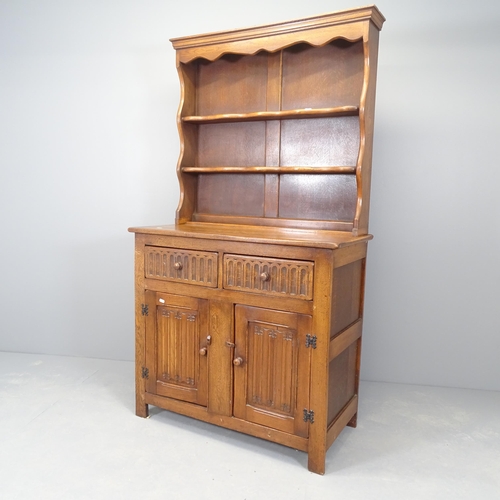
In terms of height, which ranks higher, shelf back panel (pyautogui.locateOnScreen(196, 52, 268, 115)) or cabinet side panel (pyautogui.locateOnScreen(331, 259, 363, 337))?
shelf back panel (pyautogui.locateOnScreen(196, 52, 268, 115))

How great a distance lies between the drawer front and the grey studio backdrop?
115 centimetres

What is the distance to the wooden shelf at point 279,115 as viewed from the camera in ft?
7.93

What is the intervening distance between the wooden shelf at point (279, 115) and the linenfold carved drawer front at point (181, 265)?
837 mm

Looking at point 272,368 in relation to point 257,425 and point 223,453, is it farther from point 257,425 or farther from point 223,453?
point 223,453

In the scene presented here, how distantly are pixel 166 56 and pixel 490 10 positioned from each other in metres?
2.08

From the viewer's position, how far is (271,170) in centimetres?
259

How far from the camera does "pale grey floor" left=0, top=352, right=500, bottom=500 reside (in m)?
2.01

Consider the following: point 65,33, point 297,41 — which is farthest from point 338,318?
point 65,33

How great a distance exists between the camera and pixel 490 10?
2.77 m

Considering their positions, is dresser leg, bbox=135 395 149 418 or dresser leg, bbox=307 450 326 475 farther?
dresser leg, bbox=135 395 149 418

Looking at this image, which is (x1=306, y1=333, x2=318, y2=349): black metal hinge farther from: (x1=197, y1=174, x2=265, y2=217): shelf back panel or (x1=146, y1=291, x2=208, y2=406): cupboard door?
(x1=197, y1=174, x2=265, y2=217): shelf back panel

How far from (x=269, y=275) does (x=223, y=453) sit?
925 mm

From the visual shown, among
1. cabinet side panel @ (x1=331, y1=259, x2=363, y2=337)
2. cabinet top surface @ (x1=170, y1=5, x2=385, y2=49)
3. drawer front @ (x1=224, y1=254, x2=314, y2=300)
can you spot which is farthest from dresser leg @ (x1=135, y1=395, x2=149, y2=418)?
cabinet top surface @ (x1=170, y1=5, x2=385, y2=49)

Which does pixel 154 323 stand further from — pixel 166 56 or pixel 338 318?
A: pixel 166 56
